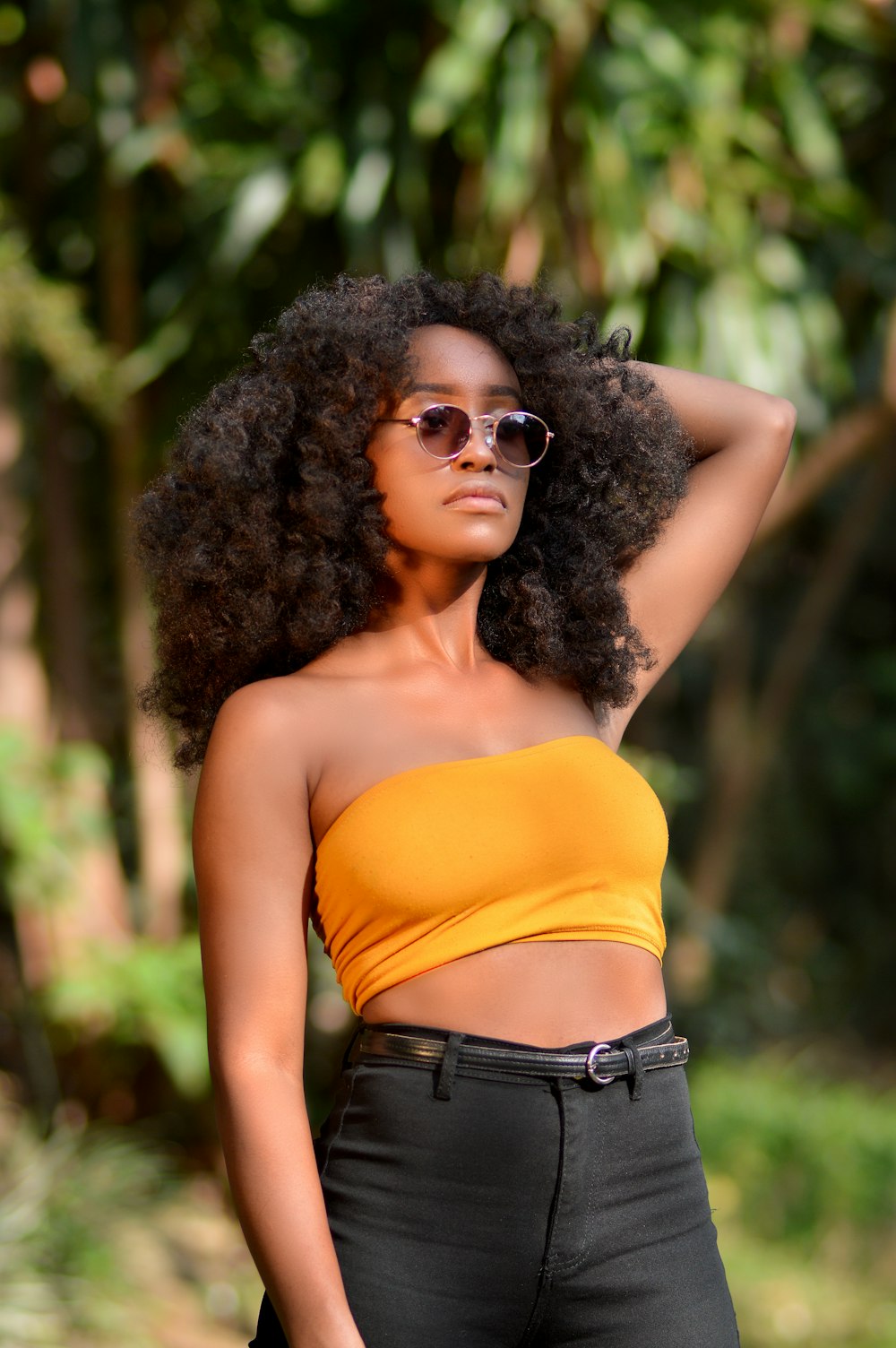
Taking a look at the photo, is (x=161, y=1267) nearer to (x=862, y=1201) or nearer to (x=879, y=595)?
(x=862, y=1201)

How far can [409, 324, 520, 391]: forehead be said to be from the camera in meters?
1.89

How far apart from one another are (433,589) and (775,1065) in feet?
26.0

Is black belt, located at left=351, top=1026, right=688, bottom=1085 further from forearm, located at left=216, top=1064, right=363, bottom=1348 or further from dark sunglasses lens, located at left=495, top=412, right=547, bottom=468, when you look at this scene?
dark sunglasses lens, located at left=495, top=412, right=547, bottom=468

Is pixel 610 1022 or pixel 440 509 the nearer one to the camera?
pixel 610 1022

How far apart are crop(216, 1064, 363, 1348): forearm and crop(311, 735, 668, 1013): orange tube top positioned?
0.16 m

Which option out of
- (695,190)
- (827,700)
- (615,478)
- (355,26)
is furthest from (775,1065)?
(615,478)

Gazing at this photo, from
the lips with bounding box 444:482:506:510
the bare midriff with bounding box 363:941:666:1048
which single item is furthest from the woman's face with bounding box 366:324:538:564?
the bare midriff with bounding box 363:941:666:1048

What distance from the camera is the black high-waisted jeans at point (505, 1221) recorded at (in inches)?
61.8

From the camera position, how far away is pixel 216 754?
5.56 ft

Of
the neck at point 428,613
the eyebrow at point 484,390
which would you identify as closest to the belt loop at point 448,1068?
the neck at point 428,613

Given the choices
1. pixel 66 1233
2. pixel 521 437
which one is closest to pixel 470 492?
pixel 521 437

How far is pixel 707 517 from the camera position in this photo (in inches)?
82.7

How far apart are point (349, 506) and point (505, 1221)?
0.90 m

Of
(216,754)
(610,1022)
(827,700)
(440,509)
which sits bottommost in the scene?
(827,700)
